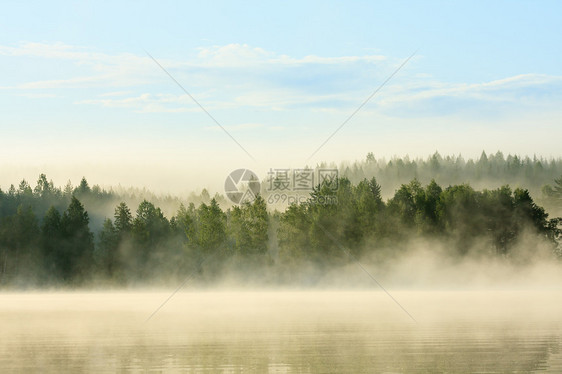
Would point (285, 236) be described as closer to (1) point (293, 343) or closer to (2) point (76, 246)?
(2) point (76, 246)

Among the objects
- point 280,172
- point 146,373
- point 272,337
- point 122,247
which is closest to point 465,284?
point 280,172

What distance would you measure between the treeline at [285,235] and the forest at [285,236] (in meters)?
0.19

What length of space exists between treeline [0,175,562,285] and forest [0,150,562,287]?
0.63ft

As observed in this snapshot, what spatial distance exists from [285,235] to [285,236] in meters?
0.18

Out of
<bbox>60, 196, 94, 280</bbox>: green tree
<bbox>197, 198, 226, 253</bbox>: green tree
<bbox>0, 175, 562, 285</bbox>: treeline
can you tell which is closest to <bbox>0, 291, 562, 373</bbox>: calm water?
<bbox>0, 175, 562, 285</bbox>: treeline

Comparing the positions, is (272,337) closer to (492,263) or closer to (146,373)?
(146,373)

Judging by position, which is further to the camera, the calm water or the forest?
the forest

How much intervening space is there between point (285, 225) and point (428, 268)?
28.1 meters

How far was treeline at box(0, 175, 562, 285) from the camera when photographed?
137m

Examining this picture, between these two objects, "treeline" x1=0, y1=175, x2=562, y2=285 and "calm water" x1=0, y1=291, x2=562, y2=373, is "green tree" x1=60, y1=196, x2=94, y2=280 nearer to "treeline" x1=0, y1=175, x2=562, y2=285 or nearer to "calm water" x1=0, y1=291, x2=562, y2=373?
"treeline" x1=0, y1=175, x2=562, y2=285

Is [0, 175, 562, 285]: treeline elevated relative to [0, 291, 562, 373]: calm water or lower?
elevated

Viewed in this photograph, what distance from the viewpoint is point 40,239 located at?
150 m

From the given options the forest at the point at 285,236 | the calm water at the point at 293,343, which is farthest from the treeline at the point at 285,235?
the calm water at the point at 293,343

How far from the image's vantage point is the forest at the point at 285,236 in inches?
5408
